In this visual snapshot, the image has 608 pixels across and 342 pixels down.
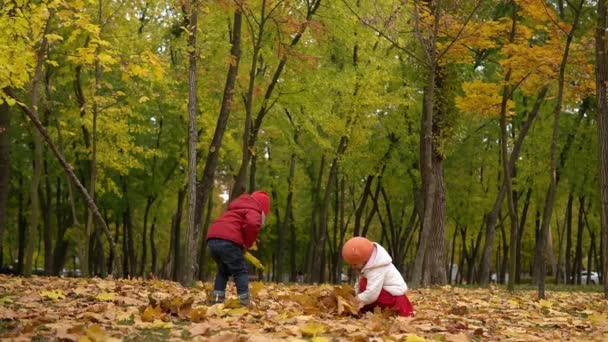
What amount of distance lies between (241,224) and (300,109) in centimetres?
1505

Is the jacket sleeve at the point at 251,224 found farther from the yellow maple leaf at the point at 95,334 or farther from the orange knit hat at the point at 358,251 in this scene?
the yellow maple leaf at the point at 95,334

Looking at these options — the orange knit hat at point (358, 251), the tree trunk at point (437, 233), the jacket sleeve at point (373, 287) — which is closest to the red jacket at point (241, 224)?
the orange knit hat at point (358, 251)

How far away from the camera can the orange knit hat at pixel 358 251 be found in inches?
299

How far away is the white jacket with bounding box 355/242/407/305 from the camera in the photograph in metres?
7.52

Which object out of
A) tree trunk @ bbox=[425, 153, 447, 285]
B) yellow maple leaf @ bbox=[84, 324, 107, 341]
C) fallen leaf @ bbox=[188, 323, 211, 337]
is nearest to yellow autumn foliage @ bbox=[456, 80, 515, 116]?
tree trunk @ bbox=[425, 153, 447, 285]

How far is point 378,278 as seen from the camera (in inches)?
296

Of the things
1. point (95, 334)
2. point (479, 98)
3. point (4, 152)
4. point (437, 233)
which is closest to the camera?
point (95, 334)

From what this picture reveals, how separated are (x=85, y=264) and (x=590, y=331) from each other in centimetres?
1381

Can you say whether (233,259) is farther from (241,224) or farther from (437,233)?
(437,233)

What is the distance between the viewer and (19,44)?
31.4 feet

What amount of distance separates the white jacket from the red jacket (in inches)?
51.1

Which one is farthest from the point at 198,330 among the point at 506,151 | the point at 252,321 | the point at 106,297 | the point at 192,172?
the point at 506,151

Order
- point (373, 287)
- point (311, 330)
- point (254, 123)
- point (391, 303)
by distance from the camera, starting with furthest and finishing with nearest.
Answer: point (254, 123), point (391, 303), point (373, 287), point (311, 330)

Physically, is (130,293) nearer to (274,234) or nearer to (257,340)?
(257,340)
